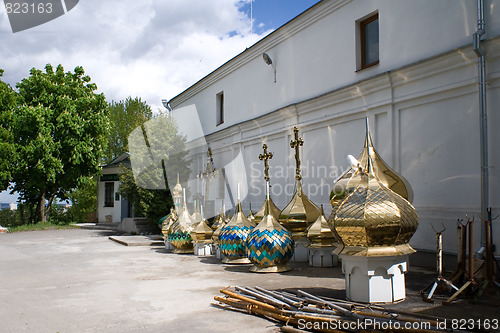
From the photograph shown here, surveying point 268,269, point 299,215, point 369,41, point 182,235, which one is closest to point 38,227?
point 182,235

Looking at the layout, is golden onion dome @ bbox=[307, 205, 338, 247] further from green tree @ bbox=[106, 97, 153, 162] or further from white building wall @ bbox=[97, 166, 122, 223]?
green tree @ bbox=[106, 97, 153, 162]

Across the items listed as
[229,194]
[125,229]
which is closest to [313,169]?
[229,194]

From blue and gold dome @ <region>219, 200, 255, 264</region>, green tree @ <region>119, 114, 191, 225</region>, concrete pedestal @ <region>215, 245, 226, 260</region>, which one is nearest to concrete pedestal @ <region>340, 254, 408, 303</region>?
blue and gold dome @ <region>219, 200, 255, 264</region>

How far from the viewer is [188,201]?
20.5 meters

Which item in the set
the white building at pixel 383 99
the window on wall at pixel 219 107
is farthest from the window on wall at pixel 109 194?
the white building at pixel 383 99

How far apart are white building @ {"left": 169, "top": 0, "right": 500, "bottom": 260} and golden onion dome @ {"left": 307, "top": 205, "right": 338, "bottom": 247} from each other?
1.80 metres

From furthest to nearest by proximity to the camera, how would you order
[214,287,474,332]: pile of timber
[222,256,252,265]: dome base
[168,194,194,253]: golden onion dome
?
[168,194,194,253]: golden onion dome, [222,256,252,265]: dome base, [214,287,474,332]: pile of timber

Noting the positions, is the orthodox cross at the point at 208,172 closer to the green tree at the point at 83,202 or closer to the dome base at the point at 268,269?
the dome base at the point at 268,269

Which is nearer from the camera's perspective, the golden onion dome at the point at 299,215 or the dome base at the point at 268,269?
the dome base at the point at 268,269

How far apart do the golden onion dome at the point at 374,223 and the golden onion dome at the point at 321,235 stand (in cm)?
369

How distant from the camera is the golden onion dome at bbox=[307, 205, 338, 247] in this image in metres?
9.66

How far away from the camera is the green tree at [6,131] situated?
2304 cm

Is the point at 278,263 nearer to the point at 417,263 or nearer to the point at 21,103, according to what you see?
the point at 417,263

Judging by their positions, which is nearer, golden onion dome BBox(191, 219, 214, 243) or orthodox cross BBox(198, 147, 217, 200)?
golden onion dome BBox(191, 219, 214, 243)
